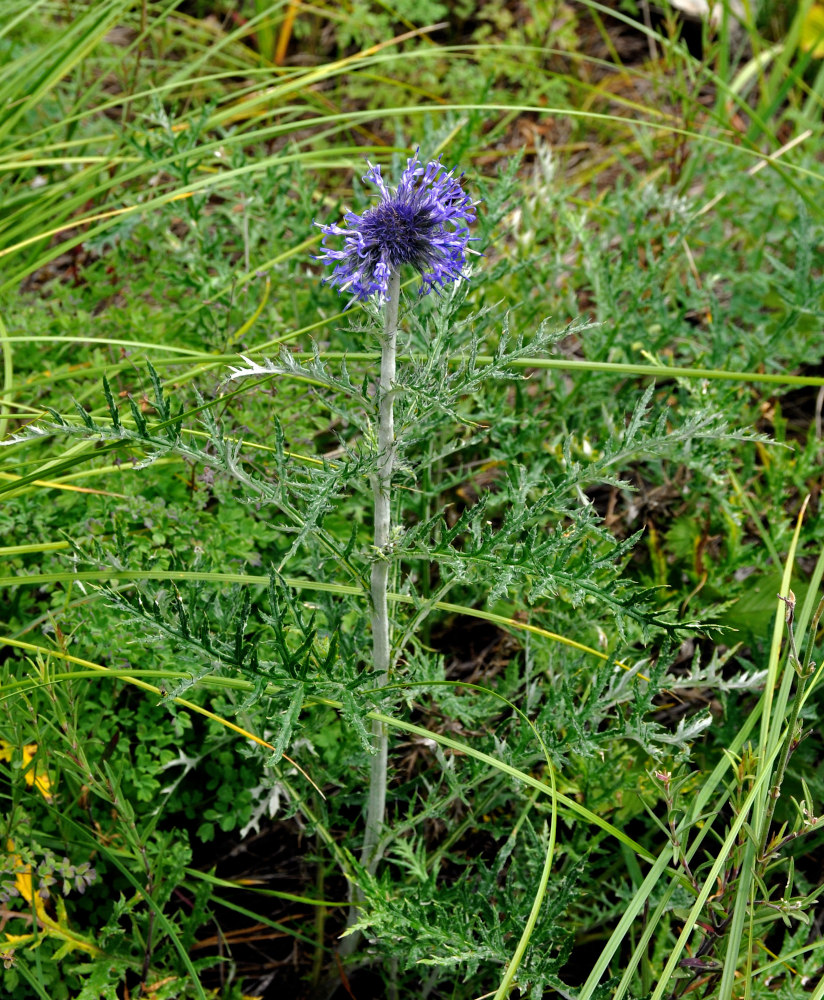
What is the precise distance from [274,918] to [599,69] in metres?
3.89

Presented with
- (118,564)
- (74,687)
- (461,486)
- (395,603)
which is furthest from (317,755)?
(461,486)

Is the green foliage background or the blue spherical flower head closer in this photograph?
the blue spherical flower head

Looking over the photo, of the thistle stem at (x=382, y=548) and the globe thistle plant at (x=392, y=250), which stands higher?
the globe thistle plant at (x=392, y=250)

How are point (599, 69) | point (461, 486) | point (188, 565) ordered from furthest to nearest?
1. point (599, 69)
2. point (461, 486)
3. point (188, 565)

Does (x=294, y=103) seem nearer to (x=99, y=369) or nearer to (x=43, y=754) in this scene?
(x=99, y=369)

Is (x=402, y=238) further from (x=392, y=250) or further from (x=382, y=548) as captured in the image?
(x=382, y=548)

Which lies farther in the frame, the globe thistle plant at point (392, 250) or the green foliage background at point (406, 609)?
the green foliage background at point (406, 609)

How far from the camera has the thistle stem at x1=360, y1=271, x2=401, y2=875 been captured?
1.40m

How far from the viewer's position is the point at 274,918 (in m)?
2.03

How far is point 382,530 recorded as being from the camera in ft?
4.92

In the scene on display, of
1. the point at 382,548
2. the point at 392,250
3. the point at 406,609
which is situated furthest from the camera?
the point at 406,609

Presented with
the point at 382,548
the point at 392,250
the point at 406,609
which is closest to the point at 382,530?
the point at 382,548

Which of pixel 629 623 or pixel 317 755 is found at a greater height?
pixel 629 623

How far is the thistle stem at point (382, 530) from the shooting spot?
1.40m
